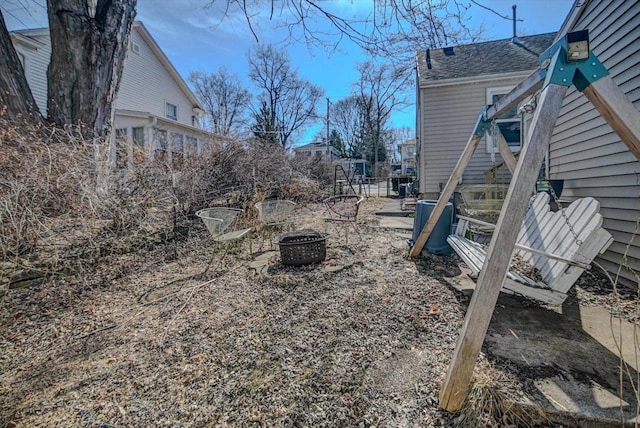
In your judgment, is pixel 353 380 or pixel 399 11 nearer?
pixel 353 380

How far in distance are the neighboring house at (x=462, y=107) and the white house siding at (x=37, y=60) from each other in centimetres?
1239

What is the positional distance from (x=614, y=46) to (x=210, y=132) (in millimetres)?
7729

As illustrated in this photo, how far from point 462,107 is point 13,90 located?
9039 mm

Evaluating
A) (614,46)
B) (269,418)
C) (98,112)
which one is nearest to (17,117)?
(98,112)

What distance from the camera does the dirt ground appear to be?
5.26 feet

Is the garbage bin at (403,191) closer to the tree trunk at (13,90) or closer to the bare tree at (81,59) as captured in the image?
the bare tree at (81,59)

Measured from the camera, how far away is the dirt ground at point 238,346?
160 cm

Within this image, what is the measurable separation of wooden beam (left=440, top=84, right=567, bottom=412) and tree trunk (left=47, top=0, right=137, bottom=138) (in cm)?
557

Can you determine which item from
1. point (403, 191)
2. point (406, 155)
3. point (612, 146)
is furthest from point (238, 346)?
point (406, 155)

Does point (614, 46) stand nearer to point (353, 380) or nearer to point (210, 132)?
point (353, 380)

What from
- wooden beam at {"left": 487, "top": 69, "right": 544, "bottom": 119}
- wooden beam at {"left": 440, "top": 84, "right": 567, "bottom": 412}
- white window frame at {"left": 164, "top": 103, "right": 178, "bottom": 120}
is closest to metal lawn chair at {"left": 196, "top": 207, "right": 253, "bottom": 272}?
wooden beam at {"left": 440, "top": 84, "right": 567, "bottom": 412}

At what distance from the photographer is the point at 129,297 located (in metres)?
3.26

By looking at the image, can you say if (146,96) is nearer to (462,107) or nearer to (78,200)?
(78,200)

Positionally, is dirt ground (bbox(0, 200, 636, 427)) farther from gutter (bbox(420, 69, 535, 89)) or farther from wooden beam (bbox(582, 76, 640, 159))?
gutter (bbox(420, 69, 535, 89))
